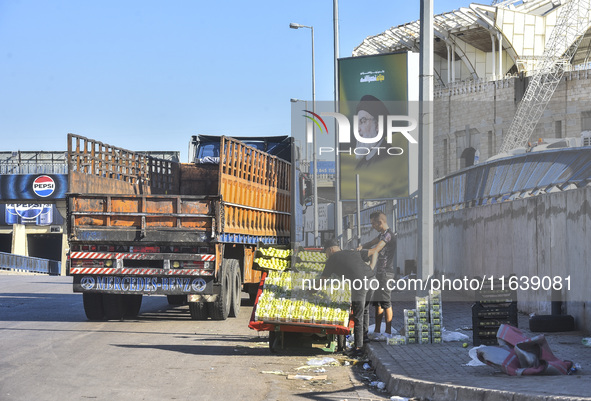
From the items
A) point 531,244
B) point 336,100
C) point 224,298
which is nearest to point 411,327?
point 531,244

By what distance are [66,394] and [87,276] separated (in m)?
7.88

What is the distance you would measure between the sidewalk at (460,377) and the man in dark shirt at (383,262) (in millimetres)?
685

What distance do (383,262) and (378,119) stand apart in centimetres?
1696

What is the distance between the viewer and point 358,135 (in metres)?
30.3

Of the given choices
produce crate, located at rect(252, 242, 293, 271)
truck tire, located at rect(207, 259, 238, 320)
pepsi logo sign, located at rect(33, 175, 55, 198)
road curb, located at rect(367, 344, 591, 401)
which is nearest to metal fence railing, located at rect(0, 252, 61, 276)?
pepsi logo sign, located at rect(33, 175, 55, 198)

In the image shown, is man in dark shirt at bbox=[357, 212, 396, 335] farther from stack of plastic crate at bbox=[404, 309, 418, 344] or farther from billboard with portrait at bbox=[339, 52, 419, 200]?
billboard with portrait at bbox=[339, 52, 419, 200]

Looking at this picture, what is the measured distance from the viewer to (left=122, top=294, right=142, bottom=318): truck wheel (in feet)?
58.3

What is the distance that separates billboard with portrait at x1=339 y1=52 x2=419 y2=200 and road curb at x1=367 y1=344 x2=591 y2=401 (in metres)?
19.9

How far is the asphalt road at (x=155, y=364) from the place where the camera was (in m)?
8.66

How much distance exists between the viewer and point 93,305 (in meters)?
17.0

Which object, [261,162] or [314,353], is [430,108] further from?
[261,162]

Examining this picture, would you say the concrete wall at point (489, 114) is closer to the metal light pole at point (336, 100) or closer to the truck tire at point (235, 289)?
the metal light pole at point (336, 100)

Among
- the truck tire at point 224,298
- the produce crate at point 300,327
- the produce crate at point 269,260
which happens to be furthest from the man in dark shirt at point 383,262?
the truck tire at point 224,298

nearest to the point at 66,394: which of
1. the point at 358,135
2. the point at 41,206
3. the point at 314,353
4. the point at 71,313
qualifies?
the point at 314,353
